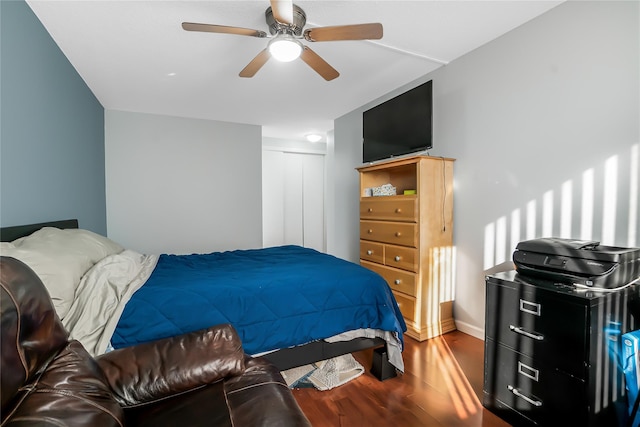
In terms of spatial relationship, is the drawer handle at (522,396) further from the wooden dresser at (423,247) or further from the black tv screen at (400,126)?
the black tv screen at (400,126)

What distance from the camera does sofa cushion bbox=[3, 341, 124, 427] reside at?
0.70 metres

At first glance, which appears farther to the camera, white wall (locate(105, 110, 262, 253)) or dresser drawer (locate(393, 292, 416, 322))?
white wall (locate(105, 110, 262, 253))

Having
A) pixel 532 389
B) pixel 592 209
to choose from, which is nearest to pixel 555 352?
pixel 532 389

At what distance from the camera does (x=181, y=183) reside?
4.11 m

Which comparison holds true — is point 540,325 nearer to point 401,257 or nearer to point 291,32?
point 401,257

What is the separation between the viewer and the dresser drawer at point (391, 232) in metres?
2.57

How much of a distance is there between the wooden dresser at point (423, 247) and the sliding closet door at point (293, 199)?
119 inches

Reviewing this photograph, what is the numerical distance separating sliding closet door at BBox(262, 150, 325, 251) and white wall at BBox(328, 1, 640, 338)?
324 centimetres

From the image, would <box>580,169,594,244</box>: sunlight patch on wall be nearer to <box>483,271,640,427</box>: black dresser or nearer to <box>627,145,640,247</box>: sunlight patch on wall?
<box>627,145,640,247</box>: sunlight patch on wall

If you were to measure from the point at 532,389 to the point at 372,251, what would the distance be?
5.77 feet

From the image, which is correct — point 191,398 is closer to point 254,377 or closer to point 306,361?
point 254,377

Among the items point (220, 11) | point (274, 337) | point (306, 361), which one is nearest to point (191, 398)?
point (274, 337)

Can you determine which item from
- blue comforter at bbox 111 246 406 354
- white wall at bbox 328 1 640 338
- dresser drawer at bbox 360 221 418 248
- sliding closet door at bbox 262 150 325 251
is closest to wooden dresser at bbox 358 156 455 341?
dresser drawer at bbox 360 221 418 248

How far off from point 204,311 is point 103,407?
27.8 inches
